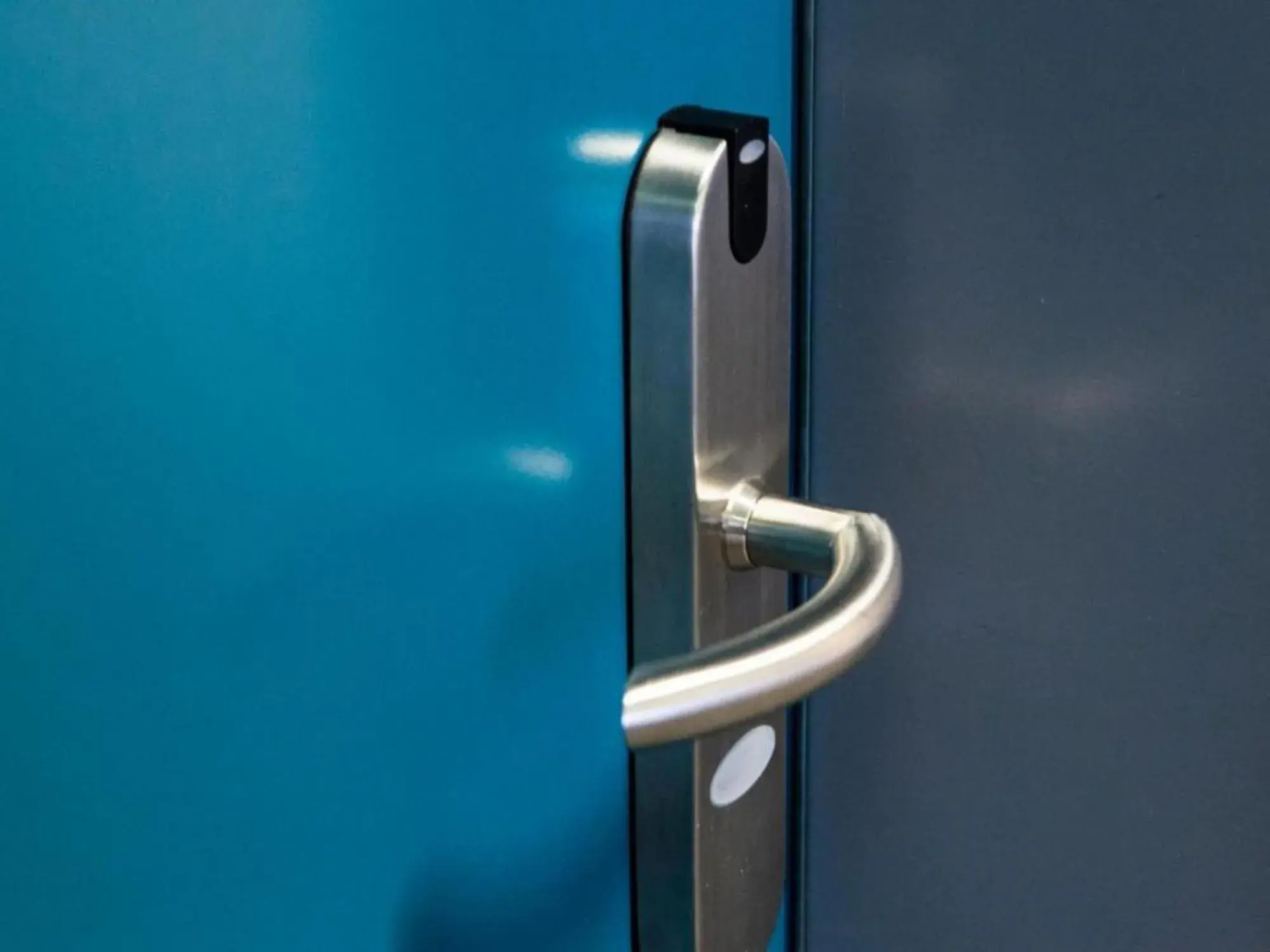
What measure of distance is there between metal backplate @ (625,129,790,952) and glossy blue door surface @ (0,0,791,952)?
0.04 ft

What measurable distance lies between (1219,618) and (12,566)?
1.38ft

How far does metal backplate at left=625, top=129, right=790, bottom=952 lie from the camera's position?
0.38 meters

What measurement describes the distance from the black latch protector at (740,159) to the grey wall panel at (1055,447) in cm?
15

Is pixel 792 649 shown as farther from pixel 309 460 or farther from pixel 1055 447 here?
pixel 1055 447

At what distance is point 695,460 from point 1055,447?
0.19 meters

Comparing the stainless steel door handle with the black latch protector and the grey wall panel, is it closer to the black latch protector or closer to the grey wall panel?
the black latch protector

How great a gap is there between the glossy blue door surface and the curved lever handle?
0.07m

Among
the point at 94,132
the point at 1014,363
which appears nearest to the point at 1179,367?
the point at 1014,363

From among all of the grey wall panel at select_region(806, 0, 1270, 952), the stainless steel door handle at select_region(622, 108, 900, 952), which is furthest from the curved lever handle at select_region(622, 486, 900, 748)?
the grey wall panel at select_region(806, 0, 1270, 952)

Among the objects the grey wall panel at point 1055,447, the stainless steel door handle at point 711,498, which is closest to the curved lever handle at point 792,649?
the stainless steel door handle at point 711,498

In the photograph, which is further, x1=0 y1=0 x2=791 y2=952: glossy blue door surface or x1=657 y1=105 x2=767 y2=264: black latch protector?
x1=657 y1=105 x2=767 y2=264: black latch protector

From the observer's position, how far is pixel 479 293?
330mm

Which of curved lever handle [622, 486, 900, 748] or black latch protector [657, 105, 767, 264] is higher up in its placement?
black latch protector [657, 105, 767, 264]

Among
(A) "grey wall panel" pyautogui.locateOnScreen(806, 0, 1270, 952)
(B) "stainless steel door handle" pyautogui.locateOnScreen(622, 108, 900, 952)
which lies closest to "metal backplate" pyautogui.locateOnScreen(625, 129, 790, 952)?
(B) "stainless steel door handle" pyautogui.locateOnScreen(622, 108, 900, 952)
